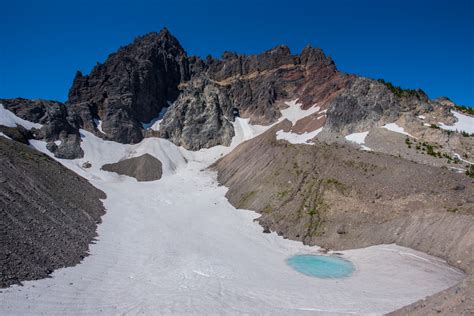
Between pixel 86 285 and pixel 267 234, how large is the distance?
66.7ft

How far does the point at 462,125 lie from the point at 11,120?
90177 mm

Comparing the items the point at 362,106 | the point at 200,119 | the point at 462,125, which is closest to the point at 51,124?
the point at 200,119

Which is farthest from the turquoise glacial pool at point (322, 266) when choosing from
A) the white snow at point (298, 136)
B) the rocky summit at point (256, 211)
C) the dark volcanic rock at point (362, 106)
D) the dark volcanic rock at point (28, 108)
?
the dark volcanic rock at point (28, 108)

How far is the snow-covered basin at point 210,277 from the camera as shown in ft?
53.4

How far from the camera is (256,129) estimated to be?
299 ft

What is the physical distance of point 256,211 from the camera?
41750 millimetres

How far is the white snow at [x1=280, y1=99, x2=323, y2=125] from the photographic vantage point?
75250 mm

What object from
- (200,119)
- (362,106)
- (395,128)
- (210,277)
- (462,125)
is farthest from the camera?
(200,119)

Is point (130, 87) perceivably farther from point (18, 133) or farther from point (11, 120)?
point (18, 133)

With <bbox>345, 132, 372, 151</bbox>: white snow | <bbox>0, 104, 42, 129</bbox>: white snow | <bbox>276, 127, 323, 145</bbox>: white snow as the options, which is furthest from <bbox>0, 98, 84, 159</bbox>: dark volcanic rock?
<bbox>345, 132, 372, 151</bbox>: white snow

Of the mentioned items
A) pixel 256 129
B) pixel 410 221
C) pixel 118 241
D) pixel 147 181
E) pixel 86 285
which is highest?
pixel 256 129

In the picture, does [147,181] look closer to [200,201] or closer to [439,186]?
[200,201]

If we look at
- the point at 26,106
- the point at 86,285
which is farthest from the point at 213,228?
the point at 26,106

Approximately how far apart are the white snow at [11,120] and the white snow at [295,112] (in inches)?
2508
